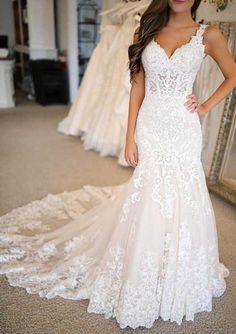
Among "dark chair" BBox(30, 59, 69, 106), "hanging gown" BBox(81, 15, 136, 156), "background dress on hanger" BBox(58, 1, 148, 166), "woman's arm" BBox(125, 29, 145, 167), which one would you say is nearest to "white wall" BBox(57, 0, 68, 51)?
"dark chair" BBox(30, 59, 69, 106)

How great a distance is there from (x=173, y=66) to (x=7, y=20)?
8.73 meters

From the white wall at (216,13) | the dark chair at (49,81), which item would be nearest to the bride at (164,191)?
the white wall at (216,13)

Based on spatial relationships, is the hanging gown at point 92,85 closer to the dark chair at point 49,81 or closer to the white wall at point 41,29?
the dark chair at point 49,81

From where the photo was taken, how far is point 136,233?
1.46 m

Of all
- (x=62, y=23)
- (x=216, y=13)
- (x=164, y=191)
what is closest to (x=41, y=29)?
(x=62, y=23)

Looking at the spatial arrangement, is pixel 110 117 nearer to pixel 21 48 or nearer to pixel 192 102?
pixel 192 102

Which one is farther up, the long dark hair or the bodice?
the long dark hair

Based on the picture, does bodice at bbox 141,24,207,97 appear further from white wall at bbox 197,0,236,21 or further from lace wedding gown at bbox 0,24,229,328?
white wall at bbox 197,0,236,21

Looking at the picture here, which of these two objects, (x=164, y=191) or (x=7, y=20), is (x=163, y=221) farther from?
(x=7, y=20)

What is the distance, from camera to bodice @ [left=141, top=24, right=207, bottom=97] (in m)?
1.34

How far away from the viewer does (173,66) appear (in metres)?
1.35

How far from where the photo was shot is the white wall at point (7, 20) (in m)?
8.66

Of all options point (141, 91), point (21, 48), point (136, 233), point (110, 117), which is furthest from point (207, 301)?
point (21, 48)

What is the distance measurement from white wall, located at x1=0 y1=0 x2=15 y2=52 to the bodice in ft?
27.1
